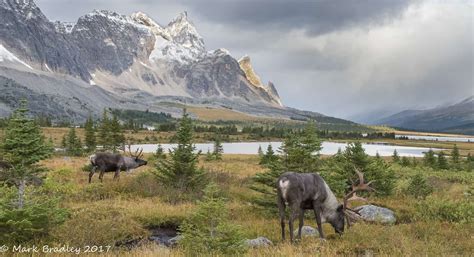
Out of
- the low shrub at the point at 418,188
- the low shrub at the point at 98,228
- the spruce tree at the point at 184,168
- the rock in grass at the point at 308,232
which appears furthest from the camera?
the low shrub at the point at 418,188

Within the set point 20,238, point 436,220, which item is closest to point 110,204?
point 20,238

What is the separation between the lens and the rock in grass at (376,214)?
15915 millimetres

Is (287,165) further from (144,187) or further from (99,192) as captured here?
(99,192)

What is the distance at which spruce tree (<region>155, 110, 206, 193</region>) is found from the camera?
822 inches

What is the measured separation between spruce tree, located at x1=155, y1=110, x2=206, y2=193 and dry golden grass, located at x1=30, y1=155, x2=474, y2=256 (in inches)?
40.7

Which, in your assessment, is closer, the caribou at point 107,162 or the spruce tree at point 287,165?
the spruce tree at point 287,165

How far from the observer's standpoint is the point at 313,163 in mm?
18000

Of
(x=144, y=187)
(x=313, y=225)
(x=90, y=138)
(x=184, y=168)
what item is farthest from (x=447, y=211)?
(x=90, y=138)

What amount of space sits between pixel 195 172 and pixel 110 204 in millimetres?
5088

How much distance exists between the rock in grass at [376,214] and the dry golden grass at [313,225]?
1.66 ft

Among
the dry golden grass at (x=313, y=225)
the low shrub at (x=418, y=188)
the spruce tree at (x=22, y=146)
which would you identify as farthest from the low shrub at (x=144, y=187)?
the low shrub at (x=418, y=188)

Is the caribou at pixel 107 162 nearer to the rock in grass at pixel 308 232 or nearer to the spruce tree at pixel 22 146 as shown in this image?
the spruce tree at pixel 22 146

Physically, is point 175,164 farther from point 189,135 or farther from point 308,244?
point 308,244

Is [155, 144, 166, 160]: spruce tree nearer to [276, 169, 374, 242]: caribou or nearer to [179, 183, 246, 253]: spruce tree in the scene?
[276, 169, 374, 242]: caribou
